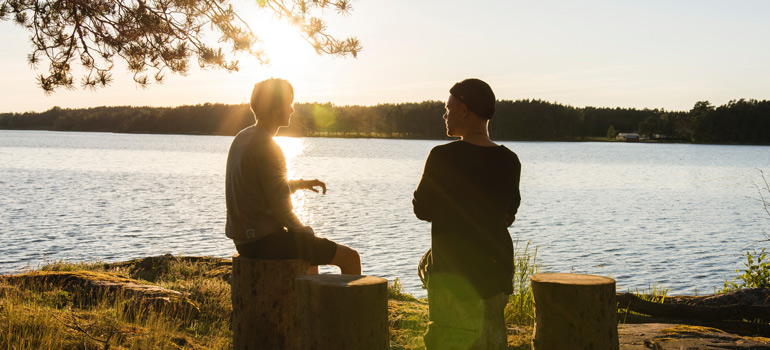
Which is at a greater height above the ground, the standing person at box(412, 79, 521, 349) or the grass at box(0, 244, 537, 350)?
the standing person at box(412, 79, 521, 349)

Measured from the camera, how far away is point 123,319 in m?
4.95

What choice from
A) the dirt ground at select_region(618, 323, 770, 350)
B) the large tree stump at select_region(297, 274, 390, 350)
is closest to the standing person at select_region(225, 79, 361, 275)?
the large tree stump at select_region(297, 274, 390, 350)

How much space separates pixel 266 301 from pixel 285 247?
0.38 meters

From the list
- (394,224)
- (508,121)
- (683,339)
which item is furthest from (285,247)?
(508,121)

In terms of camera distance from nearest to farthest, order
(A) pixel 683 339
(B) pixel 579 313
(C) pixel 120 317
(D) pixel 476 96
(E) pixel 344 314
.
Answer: (E) pixel 344 314 < (D) pixel 476 96 < (B) pixel 579 313 < (A) pixel 683 339 < (C) pixel 120 317

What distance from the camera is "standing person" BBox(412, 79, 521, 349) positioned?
327 centimetres

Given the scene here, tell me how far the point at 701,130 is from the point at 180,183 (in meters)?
130

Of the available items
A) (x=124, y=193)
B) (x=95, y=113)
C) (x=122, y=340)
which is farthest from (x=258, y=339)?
(x=95, y=113)

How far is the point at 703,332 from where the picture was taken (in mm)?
4984

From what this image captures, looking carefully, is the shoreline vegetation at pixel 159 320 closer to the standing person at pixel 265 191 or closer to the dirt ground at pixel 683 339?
the dirt ground at pixel 683 339

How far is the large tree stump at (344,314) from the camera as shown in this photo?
10.1 feet

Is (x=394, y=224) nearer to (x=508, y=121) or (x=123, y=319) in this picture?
(x=123, y=319)

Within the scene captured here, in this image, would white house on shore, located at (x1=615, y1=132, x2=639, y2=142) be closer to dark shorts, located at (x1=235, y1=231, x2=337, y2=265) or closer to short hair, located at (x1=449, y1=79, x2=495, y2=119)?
dark shorts, located at (x1=235, y1=231, x2=337, y2=265)

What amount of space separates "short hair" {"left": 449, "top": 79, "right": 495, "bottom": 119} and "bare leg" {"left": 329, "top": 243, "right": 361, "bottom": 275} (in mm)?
1398
